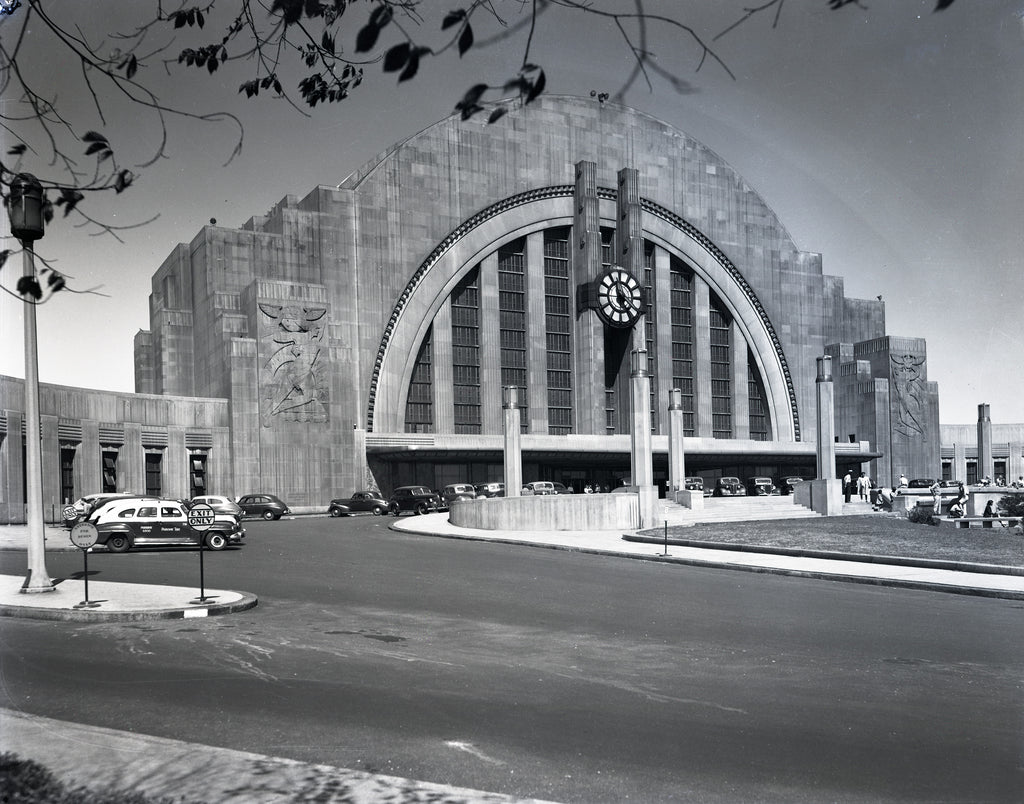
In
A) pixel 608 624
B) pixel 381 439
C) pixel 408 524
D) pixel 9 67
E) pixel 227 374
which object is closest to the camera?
pixel 9 67

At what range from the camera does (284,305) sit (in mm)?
52094

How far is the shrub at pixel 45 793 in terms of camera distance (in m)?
5.86

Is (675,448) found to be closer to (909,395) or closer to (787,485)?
(787,485)

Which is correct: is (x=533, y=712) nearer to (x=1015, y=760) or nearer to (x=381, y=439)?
(x=1015, y=760)

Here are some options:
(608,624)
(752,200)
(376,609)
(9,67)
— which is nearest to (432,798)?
(9,67)

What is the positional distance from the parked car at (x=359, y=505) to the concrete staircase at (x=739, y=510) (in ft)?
50.3

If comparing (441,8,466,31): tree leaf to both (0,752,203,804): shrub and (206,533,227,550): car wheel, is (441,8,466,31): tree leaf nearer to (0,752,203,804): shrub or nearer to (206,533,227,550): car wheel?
(0,752,203,804): shrub

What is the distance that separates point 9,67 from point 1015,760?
8.56 meters

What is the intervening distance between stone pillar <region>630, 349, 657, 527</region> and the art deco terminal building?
2263cm

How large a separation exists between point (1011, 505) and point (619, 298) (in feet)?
115

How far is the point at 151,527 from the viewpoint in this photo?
25.3 m

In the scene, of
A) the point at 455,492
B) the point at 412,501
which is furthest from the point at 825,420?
the point at 412,501

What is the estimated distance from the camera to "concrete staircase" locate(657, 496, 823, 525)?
39844 mm

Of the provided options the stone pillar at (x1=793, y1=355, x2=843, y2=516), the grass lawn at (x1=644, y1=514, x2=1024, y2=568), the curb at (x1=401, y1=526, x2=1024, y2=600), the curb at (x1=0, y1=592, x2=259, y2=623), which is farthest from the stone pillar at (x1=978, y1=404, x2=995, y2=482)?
the curb at (x1=0, y1=592, x2=259, y2=623)
